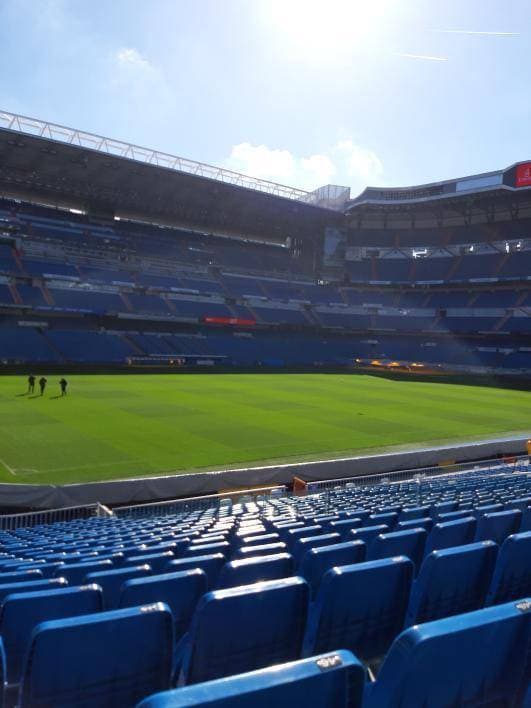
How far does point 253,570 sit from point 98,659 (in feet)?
5.38

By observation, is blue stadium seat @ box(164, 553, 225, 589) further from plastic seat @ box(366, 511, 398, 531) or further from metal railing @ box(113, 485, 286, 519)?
metal railing @ box(113, 485, 286, 519)

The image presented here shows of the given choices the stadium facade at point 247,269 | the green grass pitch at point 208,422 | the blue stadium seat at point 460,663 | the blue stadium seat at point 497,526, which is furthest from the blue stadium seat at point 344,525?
the stadium facade at point 247,269

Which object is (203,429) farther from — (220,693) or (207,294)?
(207,294)

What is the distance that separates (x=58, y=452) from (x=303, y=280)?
63058 mm

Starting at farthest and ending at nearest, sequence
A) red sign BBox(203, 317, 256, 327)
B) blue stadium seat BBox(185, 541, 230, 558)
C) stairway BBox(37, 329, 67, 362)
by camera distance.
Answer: red sign BBox(203, 317, 256, 327) < stairway BBox(37, 329, 67, 362) < blue stadium seat BBox(185, 541, 230, 558)

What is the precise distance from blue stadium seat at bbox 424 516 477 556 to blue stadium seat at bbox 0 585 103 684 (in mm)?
3027

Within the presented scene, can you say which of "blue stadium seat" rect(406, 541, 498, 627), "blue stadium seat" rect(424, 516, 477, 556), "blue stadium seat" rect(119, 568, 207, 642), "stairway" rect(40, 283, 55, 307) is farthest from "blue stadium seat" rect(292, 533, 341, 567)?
"stairway" rect(40, 283, 55, 307)

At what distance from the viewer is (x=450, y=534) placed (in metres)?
4.75

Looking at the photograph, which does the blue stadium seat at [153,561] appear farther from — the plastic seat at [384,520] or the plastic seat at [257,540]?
the plastic seat at [384,520]

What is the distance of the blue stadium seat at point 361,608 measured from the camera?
2.71 m

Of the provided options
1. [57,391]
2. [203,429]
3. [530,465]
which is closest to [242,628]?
[530,465]

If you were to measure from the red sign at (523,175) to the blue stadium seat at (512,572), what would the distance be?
209 ft

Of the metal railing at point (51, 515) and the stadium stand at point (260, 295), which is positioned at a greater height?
the stadium stand at point (260, 295)

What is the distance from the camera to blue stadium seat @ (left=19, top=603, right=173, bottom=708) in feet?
6.68
